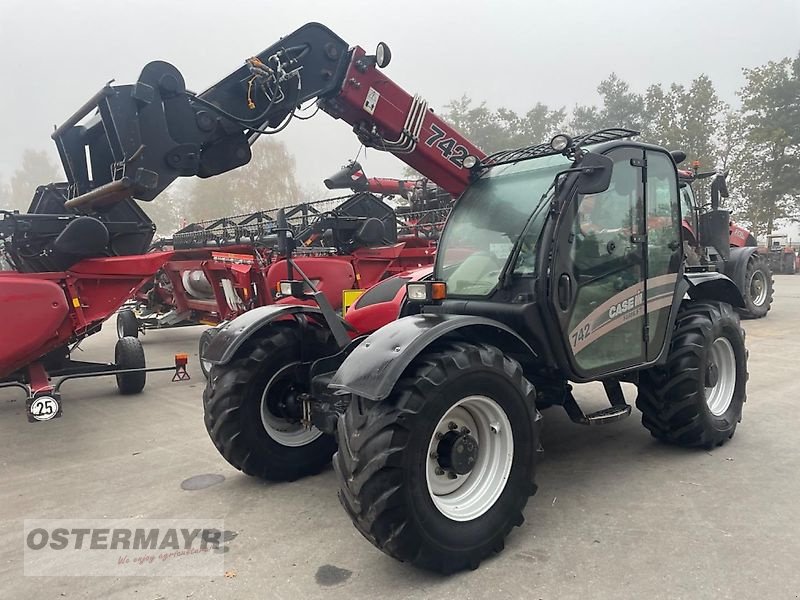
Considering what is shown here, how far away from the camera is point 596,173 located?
325 cm

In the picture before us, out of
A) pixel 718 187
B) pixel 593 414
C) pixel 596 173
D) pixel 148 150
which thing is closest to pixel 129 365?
pixel 148 150

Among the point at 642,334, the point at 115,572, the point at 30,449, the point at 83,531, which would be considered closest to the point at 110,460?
the point at 30,449

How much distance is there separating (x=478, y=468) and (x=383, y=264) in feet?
18.0

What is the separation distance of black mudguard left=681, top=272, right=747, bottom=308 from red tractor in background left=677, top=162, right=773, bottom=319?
3000mm

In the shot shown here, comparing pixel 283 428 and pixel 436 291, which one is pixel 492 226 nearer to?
pixel 436 291

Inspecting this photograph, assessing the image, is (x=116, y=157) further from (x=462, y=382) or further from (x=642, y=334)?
(x=642, y=334)

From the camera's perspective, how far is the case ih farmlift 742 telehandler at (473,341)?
9.07ft

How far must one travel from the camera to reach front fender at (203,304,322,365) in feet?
12.5

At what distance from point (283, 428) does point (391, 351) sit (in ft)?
5.33

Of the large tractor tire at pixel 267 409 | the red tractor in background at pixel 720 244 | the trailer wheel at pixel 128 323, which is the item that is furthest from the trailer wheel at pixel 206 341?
the red tractor in background at pixel 720 244

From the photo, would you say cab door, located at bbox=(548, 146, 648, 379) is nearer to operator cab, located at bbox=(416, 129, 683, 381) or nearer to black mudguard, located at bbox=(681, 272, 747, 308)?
operator cab, located at bbox=(416, 129, 683, 381)

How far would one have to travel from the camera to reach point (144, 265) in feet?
19.8

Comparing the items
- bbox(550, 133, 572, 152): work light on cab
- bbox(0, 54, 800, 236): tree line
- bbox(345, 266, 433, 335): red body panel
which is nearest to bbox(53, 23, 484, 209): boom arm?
bbox(345, 266, 433, 335): red body panel

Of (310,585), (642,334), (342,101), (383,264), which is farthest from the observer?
(383,264)
